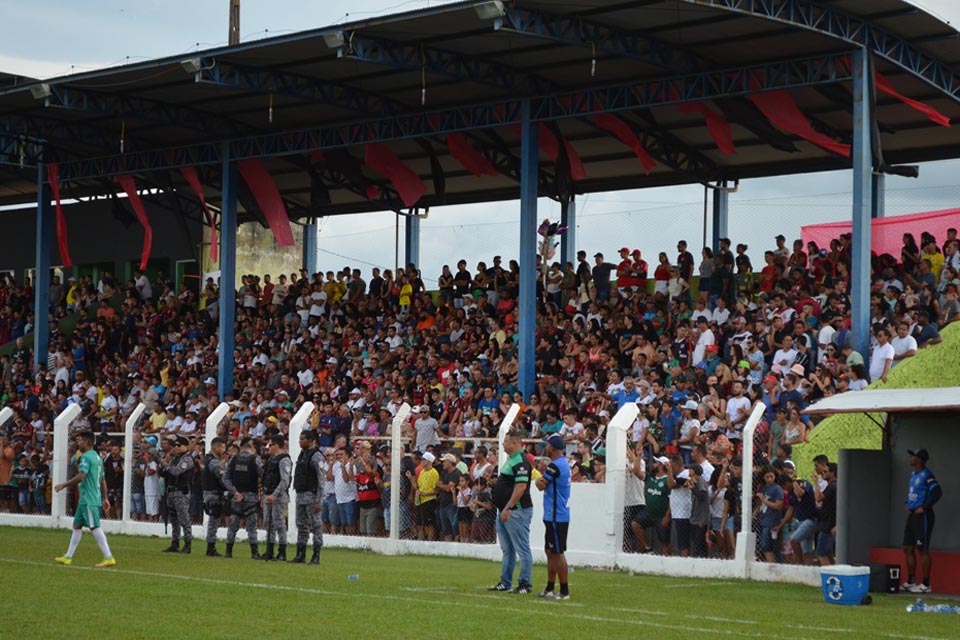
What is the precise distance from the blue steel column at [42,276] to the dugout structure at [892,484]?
25514 millimetres

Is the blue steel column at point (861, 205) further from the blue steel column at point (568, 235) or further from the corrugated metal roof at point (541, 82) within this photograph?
the blue steel column at point (568, 235)

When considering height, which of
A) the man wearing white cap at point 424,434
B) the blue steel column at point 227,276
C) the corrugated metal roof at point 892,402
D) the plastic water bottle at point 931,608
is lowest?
the plastic water bottle at point 931,608

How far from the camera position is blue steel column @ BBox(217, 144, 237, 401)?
33062 mm

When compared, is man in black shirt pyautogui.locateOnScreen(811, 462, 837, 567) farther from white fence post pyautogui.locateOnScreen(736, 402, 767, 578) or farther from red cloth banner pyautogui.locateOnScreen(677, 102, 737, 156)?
red cloth banner pyautogui.locateOnScreen(677, 102, 737, 156)

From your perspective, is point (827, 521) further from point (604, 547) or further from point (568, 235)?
point (568, 235)

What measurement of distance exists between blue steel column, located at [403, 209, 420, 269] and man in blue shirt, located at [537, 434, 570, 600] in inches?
960

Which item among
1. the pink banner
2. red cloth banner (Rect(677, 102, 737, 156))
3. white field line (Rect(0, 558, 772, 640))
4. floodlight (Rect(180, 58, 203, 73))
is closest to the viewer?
white field line (Rect(0, 558, 772, 640))

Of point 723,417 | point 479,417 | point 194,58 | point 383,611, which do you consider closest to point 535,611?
point 383,611

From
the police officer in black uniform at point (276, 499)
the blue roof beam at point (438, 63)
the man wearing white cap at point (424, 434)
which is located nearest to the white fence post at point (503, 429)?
the man wearing white cap at point (424, 434)

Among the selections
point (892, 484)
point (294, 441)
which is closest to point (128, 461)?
point (294, 441)

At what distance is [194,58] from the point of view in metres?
28.7

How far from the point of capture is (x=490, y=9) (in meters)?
24.1

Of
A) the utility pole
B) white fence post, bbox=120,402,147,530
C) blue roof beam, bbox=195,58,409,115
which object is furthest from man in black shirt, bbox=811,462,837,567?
the utility pole

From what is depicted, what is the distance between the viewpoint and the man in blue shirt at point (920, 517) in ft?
55.7
